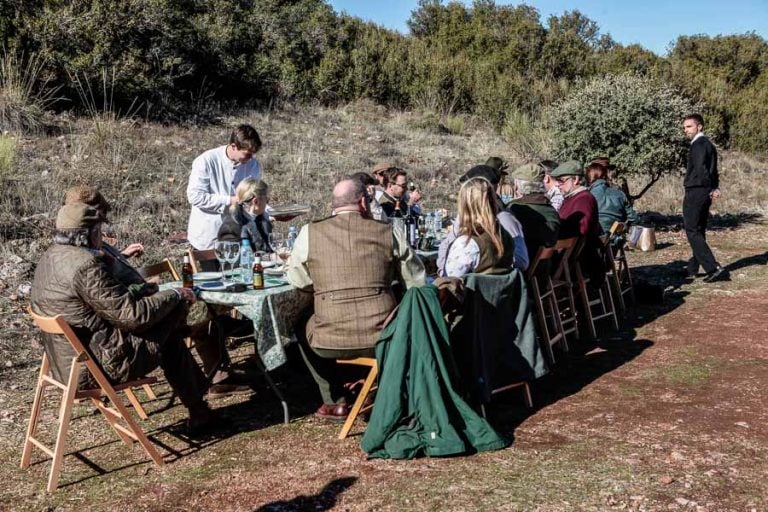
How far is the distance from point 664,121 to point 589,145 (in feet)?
3.66

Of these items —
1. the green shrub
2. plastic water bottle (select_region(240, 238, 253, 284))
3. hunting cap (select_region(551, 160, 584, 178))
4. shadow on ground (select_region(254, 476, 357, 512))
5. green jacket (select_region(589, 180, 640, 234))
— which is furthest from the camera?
the green shrub

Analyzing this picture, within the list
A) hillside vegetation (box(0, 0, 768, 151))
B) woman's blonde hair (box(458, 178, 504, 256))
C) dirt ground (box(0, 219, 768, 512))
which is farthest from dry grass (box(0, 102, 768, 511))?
hillside vegetation (box(0, 0, 768, 151))

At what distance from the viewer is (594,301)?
6957 mm

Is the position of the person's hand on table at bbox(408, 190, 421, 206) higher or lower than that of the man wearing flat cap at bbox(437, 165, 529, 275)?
higher

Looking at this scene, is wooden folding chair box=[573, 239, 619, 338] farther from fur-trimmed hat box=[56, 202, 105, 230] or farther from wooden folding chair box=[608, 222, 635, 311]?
fur-trimmed hat box=[56, 202, 105, 230]

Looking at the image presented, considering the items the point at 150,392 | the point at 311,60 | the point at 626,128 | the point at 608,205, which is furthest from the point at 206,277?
the point at 311,60

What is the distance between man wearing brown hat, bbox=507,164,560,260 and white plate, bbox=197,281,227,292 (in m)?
2.28

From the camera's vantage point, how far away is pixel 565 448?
167 inches

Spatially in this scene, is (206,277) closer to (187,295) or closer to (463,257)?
(187,295)

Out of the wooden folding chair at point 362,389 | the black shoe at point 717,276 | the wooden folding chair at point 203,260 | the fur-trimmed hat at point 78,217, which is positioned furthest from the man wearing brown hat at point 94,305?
the black shoe at point 717,276

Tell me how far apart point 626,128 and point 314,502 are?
31.1 feet

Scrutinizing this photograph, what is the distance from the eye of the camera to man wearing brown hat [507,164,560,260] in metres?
5.86

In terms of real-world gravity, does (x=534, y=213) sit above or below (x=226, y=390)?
above

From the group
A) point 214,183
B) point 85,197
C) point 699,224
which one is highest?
point 214,183
